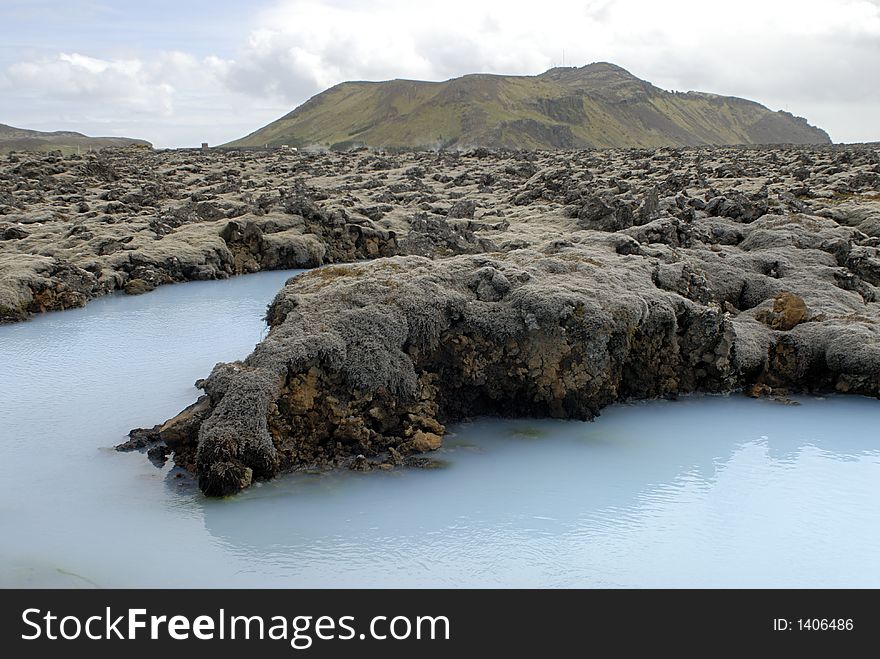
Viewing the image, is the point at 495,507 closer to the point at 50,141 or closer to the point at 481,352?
the point at 481,352

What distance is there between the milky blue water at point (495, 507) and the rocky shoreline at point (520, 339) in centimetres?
58

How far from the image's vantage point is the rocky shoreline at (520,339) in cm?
1266

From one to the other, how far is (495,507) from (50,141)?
140953 mm

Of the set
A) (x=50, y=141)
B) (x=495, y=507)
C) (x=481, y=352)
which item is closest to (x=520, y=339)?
(x=481, y=352)

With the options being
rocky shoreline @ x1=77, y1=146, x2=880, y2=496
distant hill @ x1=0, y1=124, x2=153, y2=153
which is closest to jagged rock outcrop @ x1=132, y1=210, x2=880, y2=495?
rocky shoreline @ x1=77, y1=146, x2=880, y2=496

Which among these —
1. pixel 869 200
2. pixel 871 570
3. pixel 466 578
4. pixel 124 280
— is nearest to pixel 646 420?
pixel 871 570

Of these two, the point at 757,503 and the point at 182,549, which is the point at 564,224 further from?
the point at 182,549

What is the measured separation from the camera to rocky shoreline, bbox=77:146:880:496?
12664mm

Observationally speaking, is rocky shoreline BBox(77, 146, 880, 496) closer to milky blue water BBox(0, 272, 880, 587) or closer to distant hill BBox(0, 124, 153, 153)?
milky blue water BBox(0, 272, 880, 587)

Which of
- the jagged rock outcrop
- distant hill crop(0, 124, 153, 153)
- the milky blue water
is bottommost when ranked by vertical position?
the milky blue water

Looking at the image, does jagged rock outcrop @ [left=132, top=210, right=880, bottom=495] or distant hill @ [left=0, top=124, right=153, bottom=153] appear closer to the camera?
jagged rock outcrop @ [left=132, top=210, right=880, bottom=495]

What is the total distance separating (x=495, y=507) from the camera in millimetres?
11508

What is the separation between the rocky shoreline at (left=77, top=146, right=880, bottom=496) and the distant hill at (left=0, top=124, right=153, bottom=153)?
96.2m

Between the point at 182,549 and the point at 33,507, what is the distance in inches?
→ 110
